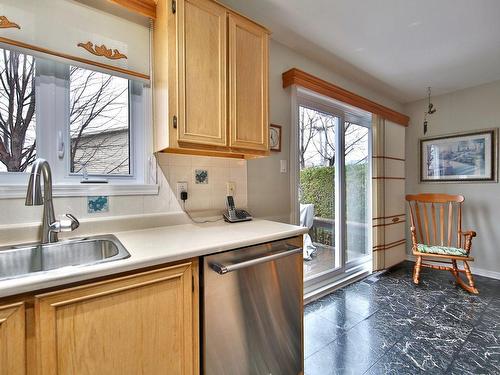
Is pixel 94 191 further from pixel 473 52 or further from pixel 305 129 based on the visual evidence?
pixel 473 52

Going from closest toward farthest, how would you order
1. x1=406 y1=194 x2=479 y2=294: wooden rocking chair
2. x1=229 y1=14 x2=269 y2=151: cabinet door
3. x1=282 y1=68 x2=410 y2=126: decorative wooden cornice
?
x1=229 y1=14 x2=269 y2=151: cabinet door, x1=282 y1=68 x2=410 y2=126: decorative wooden cornice, x1=406 y1=194 x2=479 y2=294: wooden rocking chair

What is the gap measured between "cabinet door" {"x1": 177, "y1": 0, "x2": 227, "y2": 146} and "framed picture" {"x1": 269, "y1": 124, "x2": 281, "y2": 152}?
615 millimetres

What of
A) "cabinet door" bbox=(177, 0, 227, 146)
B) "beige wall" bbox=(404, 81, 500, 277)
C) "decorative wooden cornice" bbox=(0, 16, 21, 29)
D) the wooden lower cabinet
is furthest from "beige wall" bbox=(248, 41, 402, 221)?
"beige wall" bbox=(404, 81, 500, 277)

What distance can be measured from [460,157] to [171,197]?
356cm

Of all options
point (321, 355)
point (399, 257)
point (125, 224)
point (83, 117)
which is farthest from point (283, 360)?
point (399, 257)

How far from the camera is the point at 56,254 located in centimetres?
107

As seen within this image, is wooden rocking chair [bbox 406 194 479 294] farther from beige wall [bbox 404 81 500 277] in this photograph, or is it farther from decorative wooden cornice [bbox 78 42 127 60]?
decorative wooden cornice [bbox 78 42 127 60]

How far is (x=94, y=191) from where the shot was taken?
1.26m

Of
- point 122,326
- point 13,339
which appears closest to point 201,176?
point 122,326

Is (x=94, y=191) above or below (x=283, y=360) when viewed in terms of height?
above

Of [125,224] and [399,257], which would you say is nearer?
[125,224]

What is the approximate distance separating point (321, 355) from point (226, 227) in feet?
3.46

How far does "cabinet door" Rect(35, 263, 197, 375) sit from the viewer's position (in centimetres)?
72

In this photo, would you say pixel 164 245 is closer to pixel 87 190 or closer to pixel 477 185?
pixel 87 190
